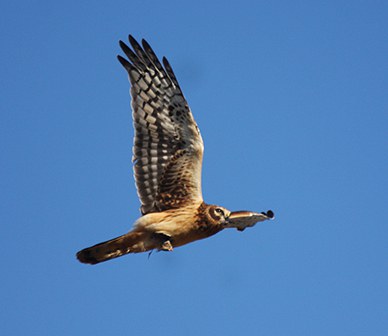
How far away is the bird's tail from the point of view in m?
6.72

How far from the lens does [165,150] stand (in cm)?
731

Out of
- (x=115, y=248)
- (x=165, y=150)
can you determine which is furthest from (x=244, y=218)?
(x=115, y=248)

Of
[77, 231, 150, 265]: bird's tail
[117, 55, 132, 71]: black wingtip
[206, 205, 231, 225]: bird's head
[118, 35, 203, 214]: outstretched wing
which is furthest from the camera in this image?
[117, 55, 132, 71]: black wingtip

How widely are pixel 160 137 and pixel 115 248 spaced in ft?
4.69

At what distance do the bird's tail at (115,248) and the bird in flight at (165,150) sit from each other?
0.22 meters

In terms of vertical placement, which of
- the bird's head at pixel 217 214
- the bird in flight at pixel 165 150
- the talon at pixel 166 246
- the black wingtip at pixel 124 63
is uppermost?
the black wingtip at pixel 124 63

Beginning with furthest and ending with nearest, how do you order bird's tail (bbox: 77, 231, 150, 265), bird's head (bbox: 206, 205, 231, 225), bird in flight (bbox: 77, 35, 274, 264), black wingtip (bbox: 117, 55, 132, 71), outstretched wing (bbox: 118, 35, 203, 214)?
black wingtip (bbox: 117, 55, 132, 71), outstretched wing (bbox: 118, 35, 203, 214), bird in flight (bbox: 77, 35, 274, 264), bird's head (bbox: 206, 205, 231, 225), bird's tail (bbox: 77, 231, 150, 265)

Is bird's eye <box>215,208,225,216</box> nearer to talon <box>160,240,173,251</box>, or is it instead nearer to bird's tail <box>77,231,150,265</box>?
talon <box>160,240,173,251</box>

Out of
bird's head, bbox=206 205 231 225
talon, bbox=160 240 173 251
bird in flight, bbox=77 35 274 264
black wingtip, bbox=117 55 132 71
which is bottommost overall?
talon, bbox=160 240 173 251

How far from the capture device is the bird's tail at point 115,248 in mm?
6723

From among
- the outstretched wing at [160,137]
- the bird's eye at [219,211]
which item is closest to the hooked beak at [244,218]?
the bird's eye at [219,211]

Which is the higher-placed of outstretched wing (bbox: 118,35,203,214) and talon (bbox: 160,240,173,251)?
outstretched wing (bbox: 118,35,203,214)

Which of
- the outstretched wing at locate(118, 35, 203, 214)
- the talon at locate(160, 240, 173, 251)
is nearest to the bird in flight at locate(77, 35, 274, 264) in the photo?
the outstretched wing at locate(118, 35, 203, 214)

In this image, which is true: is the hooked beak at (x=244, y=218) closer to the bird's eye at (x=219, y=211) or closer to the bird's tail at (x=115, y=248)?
the bird's eye at (x=219, y=211)
